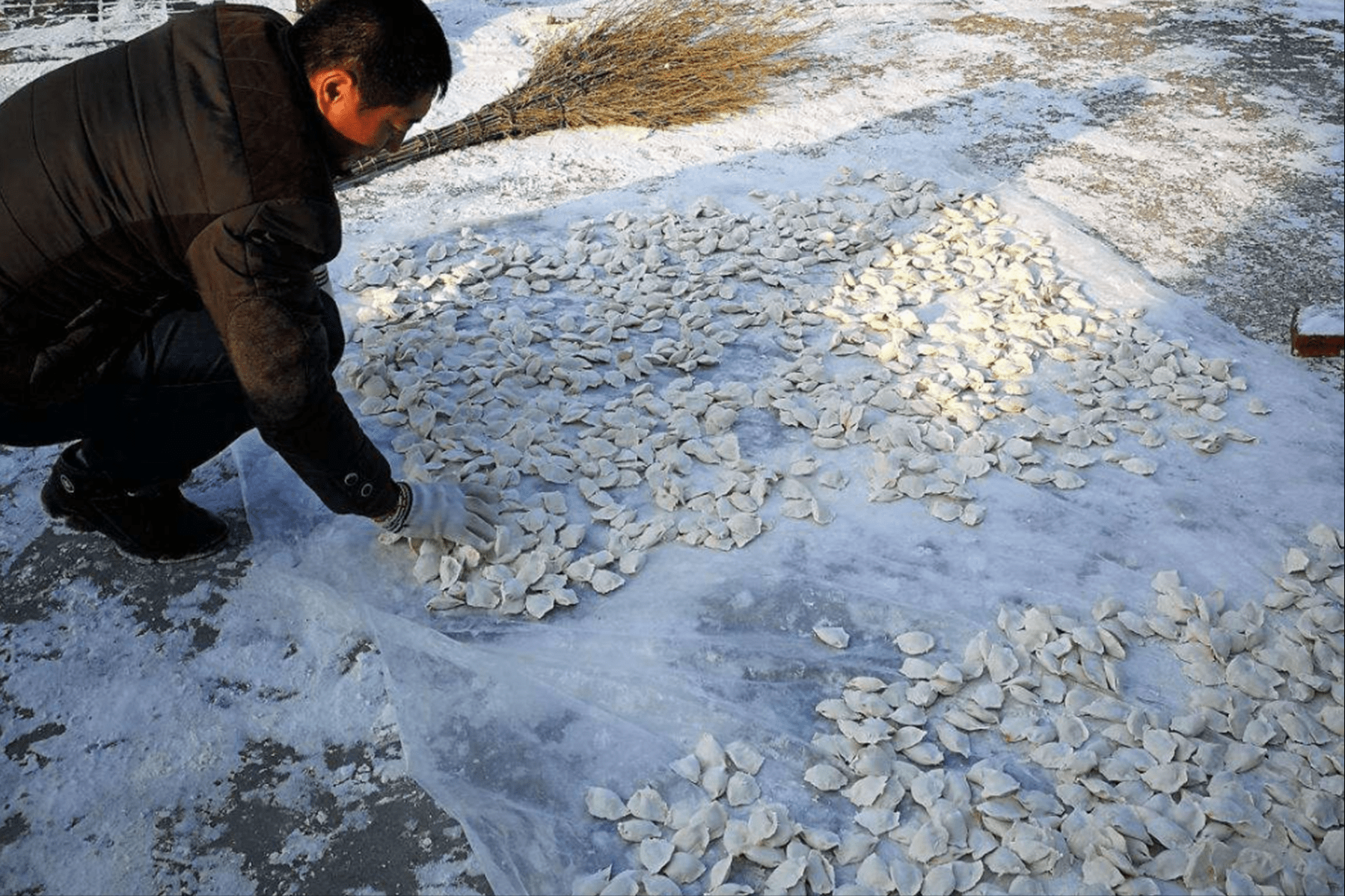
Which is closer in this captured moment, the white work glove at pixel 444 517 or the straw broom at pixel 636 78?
the white work glove at pixel 444 517

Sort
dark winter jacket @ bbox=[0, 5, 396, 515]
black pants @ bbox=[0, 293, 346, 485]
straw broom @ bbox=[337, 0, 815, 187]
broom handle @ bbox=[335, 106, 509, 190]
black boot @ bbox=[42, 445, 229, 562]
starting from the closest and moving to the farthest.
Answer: dark winter jacket @ bbox=[0, 5, 396, 515] → black pants @ bbox=[0, 293, 346, 485] → black boot @ bbox=[42, 445, 229, 562] → broom handle @ bbox=[335, 106, 509, 190] → straw broom @ bbox=[337, 0, 815, 187]


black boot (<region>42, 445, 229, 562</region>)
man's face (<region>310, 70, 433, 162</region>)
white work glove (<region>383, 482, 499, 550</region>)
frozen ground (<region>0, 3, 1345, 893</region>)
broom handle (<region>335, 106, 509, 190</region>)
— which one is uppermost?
man's face (<region>310, 70, 433, 162</region>)

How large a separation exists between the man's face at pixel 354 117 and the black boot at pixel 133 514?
79 cm

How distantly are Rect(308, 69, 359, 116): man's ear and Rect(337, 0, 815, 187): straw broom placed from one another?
190cm

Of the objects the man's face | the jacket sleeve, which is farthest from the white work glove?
the man's face

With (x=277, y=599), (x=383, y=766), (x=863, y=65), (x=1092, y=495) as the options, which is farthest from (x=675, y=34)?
(x=383, y=766)

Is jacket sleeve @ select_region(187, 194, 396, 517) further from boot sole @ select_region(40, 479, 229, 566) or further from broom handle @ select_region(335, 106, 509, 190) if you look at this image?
broom handle @ select_region(335, 106, 509, 190)

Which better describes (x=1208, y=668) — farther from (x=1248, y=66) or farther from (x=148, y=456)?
(x=1248, y=66)

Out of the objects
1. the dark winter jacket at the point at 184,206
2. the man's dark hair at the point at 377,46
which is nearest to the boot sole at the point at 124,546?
the dark winter jacket at the point at 184,206

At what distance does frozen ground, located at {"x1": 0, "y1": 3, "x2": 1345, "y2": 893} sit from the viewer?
1597mm

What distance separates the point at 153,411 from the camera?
6.10ft

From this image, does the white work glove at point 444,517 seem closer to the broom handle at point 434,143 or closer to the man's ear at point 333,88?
the man's ear at point 333,88

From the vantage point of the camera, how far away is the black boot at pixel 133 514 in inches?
76.9

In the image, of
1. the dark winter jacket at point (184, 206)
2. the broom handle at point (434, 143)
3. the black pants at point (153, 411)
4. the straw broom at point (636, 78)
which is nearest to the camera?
the dark winter jacket at point (184, 206)
